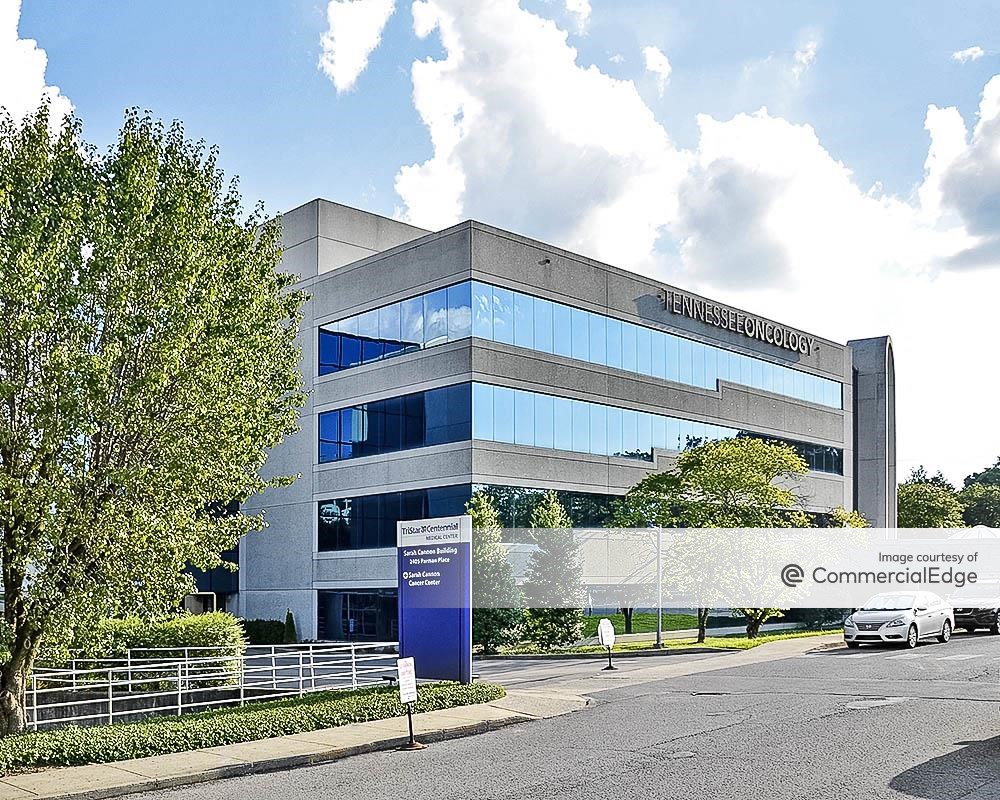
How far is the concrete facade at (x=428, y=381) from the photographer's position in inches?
1624

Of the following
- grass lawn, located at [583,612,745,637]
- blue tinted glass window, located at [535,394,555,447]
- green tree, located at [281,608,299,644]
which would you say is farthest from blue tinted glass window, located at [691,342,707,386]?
green tree, located at [281,608,299,644]

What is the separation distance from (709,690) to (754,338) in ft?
110

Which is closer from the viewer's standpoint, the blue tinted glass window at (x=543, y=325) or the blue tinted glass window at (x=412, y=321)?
the blue tinted glass window at (x=412, y=321)

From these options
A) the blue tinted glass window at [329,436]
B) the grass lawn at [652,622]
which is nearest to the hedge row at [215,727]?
the grass lawn at [652,622]

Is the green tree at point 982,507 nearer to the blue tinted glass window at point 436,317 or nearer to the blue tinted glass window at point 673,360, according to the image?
the blue tinted glass window at point 673,360

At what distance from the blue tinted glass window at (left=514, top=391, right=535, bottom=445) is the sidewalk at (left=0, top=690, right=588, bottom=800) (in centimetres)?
2160

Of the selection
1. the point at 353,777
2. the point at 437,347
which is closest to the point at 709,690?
the point at 353,777

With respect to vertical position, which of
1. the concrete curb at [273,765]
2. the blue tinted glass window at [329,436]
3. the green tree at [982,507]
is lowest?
the concrete curb at [273,765]

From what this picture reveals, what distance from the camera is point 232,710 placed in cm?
1906

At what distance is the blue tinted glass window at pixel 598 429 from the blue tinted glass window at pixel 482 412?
17.8 ft

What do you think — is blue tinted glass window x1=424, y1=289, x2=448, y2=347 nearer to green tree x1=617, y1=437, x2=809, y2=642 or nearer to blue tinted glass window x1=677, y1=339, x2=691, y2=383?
green tree x1=617, y1=437, x2=809, y2=642

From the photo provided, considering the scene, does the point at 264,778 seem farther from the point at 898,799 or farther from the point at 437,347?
the point at 437,347

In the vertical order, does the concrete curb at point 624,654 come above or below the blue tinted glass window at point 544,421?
below

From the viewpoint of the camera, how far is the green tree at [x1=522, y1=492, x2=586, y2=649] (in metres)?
38.3
